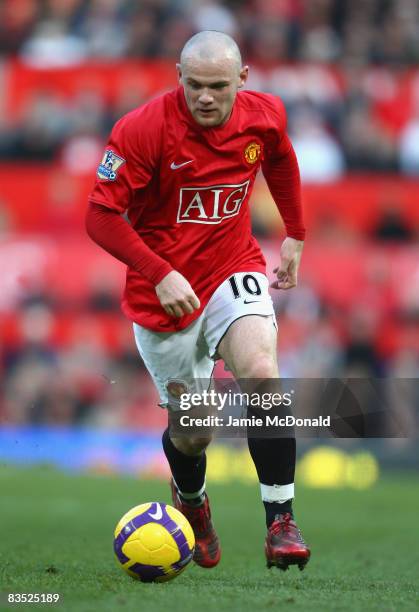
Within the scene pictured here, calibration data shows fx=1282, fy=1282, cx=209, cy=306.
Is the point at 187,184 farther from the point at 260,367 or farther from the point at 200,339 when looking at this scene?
the point at 260,367

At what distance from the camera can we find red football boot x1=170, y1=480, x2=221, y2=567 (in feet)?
22.5

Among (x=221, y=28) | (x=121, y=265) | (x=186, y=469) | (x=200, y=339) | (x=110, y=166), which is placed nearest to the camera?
(x=110, y=166)

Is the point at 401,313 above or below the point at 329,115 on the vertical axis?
below

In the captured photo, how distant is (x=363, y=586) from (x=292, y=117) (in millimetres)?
11766

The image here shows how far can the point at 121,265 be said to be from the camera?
15.6 meters

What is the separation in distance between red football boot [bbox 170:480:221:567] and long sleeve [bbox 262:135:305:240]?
1.59 meters

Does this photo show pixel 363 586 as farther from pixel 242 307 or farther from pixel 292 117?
pixel 292 117

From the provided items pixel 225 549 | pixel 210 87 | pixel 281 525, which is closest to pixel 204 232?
pixel 210 87

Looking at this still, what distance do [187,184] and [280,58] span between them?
1213cm

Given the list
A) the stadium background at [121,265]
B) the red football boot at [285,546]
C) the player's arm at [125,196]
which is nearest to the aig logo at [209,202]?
the player's arm at [125,196]

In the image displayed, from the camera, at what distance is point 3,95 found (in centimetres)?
1745

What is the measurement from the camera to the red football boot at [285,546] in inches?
229

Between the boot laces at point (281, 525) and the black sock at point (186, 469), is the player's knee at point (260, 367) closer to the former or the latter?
the boot laces at point (281, 525)

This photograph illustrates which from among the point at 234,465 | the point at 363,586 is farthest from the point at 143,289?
the point at 234,465
